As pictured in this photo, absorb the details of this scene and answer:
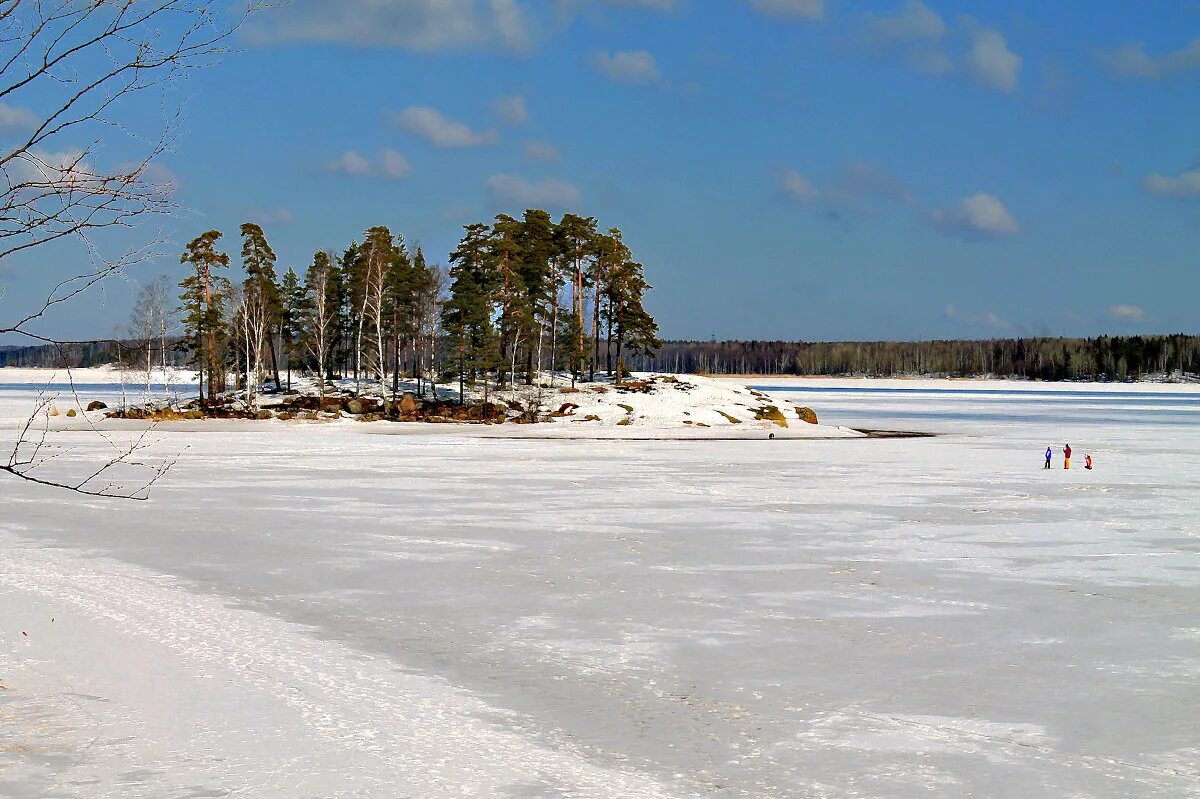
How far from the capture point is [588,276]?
75.4 meters

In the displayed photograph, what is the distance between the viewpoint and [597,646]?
9.65 m

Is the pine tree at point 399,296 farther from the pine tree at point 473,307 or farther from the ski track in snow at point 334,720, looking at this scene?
the ski track in snow at point 334,720

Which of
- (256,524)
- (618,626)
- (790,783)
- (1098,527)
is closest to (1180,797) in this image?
(790,783)

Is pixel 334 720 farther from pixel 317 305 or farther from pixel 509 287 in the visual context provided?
pixel 317 305

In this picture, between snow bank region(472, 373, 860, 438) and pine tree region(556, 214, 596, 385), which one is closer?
snow bank region(472, 373, 860, 438)

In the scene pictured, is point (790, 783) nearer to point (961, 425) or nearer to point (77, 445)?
point (77, 445)

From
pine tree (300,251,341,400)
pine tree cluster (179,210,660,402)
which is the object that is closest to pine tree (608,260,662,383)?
pine tree cluster (179,210,660,402)

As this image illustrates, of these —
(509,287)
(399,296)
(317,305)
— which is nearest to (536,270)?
(509,287)

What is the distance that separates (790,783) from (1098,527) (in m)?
13.1

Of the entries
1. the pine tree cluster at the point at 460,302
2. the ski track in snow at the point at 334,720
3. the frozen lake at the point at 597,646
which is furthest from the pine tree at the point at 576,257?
the ski track in snow at the point at 334,720

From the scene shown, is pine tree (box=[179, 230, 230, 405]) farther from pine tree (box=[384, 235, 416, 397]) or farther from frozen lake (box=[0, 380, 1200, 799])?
frozen lake (box=[0, 380, 1200, 799])

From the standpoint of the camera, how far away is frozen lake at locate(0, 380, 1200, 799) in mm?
6586

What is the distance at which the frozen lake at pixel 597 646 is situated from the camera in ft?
21.6

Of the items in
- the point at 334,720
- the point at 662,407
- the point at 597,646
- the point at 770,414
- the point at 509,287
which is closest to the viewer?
the point at 334,720
